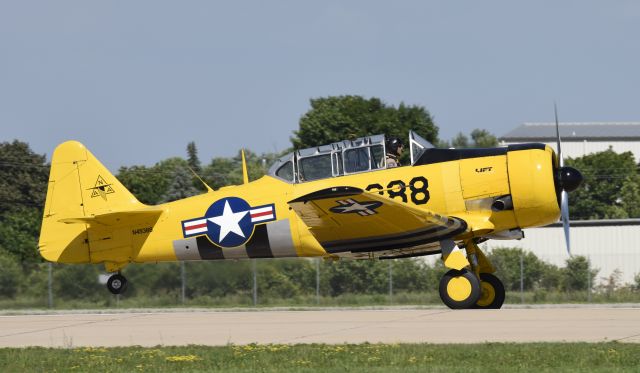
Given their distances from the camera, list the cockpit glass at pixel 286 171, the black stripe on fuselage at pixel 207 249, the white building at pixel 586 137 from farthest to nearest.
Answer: the white building at pixel 586 137 → the black stripe on fuselage at pixel 207 249 → the cockpit glass at pixel 286 171

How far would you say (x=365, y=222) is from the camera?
17297mm

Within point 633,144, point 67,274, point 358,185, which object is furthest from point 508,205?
point 633,144

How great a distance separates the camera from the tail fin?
20000 millimetres

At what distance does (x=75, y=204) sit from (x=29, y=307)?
802cm

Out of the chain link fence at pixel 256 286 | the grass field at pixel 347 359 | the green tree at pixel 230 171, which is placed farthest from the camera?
the green tree at pixel 230 171

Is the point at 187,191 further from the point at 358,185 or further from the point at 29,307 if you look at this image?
the point at 358,185

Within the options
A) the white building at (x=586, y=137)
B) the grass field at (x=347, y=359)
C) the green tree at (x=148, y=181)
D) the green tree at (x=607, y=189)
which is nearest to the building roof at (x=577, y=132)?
the white building at (x=586, y=137)

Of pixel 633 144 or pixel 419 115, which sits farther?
pixel 633 144

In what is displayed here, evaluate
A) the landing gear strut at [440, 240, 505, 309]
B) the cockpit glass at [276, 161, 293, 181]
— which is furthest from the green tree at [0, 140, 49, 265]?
the landing gear strut at [440, 240, 505, 309]

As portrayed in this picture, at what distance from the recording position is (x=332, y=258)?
18453 millimetres

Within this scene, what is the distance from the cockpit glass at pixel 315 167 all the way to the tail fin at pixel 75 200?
3.67 metres

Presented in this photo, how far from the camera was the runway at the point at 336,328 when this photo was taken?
47.7 ft

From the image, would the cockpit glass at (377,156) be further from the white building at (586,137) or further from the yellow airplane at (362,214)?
the white building at (586,137)

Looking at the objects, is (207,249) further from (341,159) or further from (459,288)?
(459,288)
